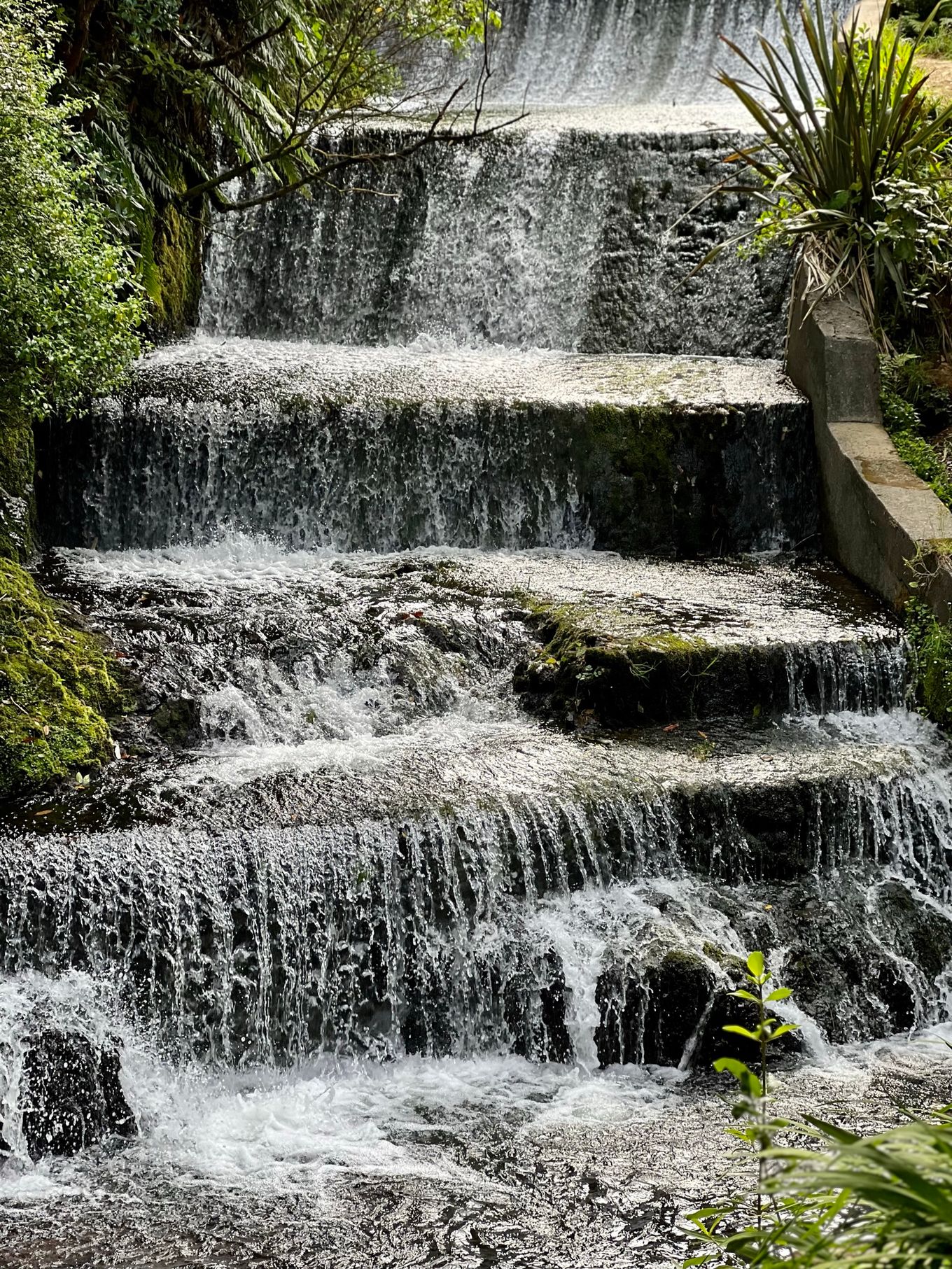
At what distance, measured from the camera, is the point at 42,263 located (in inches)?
260

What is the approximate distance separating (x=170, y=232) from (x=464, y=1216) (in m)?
8.12

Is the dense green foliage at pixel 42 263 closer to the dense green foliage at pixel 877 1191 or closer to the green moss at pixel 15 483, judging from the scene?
the green moss at pixel 15 483

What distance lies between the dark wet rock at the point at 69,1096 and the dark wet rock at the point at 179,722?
172 centimetres

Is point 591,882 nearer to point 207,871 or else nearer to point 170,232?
point 207,871

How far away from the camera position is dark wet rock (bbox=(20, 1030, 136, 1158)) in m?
4.40

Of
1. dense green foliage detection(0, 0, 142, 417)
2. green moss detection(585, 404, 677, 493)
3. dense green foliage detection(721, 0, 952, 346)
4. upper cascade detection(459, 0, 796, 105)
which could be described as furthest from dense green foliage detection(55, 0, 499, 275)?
upper cascade detection(459, 0, 796, 105)

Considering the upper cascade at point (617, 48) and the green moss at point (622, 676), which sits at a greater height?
the upper cascade at point (617, 48)

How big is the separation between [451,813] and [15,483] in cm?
352

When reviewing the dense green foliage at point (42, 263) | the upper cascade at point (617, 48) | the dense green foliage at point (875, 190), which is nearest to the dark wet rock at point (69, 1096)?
the dense green foliage at point (42, 263)

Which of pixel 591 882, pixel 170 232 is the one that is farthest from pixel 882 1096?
pixel 170 232

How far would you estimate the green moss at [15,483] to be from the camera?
707 centimetres

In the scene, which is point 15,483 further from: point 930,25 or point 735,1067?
point 930,25

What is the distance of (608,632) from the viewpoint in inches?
257

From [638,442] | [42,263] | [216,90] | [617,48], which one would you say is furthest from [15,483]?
[617,48]
